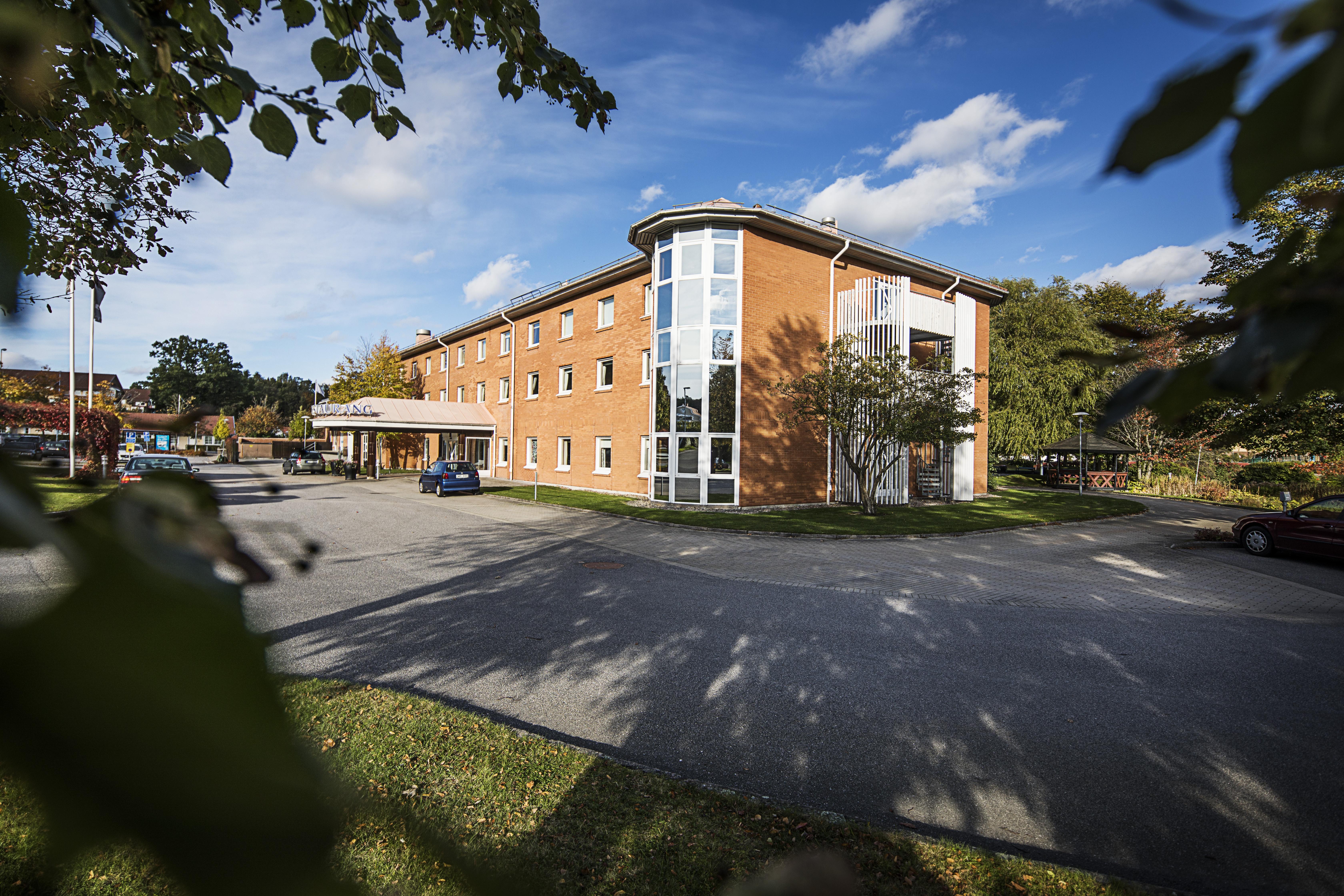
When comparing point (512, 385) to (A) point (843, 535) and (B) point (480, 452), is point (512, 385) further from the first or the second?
(A) point (843, 535)

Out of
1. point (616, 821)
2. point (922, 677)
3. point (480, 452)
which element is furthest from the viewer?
point (480, 452)

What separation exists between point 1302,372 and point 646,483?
24.4m

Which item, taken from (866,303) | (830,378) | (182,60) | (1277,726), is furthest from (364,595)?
(866,303)

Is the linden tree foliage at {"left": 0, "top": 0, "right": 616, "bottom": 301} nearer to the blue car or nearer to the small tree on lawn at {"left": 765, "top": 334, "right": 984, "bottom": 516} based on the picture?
the small tree on lawn at {"left": 765, "top": 334, "right": 984, "bottom": 516}

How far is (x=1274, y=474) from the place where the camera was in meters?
29.7

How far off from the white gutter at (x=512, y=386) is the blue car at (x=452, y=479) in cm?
727

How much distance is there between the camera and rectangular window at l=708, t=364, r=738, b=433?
20.8 m

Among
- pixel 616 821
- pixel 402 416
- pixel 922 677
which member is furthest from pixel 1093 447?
pixel 616 821

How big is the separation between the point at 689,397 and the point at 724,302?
3.19 meters

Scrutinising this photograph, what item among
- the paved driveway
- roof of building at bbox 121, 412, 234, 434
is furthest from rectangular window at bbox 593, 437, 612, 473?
roof of building at bbox 121, 412, 234, 434

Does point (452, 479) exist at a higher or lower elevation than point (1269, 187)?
lower

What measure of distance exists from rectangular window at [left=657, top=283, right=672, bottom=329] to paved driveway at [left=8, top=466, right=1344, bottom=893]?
11.0 m

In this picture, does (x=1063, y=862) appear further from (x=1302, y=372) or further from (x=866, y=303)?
(x=866, y=303)

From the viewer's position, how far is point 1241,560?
13.5 m
